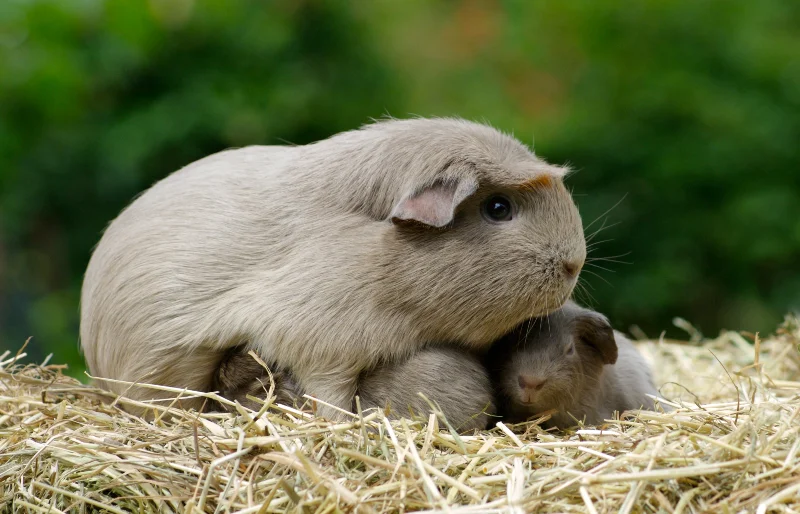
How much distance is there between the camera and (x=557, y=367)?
9.61 feet

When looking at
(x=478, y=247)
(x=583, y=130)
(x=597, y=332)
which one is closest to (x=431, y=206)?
(x=478, y=247)

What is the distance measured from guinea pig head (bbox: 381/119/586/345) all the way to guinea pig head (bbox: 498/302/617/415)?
21 centimetres

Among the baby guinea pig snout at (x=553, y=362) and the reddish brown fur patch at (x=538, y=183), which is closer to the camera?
the reddish brown fur patch at (x=538, y=183)

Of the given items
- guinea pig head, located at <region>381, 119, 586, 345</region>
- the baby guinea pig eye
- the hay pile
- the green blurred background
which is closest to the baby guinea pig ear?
guinea pig head, located at <region>381, 119, 586, 345</region>

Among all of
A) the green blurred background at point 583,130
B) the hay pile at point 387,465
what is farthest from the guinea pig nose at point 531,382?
the green blurred background at point 583,130

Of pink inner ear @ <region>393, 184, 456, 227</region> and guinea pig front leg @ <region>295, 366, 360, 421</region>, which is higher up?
pink inner ear @ <region>393, 184, 456, 227</region>

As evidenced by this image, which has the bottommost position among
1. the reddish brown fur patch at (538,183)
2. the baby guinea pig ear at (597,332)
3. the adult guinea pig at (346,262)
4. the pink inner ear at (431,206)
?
the baby guinea pig ear at (597,332)

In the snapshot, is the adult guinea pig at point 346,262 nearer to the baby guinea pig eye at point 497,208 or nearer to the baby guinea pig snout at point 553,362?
the baby guinea pig eye at point 497,208

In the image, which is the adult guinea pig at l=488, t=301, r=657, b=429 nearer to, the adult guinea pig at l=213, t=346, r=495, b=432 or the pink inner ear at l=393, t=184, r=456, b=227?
the adult guinea pig at l=213, t=346, r=495, b=432

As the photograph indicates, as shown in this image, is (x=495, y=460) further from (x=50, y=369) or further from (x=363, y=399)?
(x=50, y=369)

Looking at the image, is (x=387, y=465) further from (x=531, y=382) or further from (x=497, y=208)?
(x=497, y=208)

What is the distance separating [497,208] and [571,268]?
318 mm

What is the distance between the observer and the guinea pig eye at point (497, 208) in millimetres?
2816

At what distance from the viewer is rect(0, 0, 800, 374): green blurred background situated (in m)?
5.87
